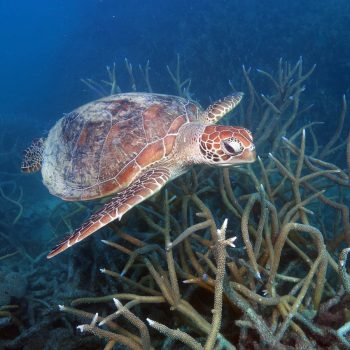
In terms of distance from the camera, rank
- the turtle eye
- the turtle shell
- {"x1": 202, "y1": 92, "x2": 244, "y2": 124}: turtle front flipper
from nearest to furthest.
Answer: the turtle eye
the turtle shell
{"x1": 202, "y1": 92, "x2": 244, "y2": 124}: turtle front flipper

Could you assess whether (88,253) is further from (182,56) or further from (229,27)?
(229,27)

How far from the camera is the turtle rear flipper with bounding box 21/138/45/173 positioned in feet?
12.8

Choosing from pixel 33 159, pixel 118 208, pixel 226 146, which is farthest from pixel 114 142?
pixel 33 159

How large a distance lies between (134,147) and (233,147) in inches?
39.5

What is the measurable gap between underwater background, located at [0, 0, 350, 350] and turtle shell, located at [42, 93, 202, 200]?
0.43 m

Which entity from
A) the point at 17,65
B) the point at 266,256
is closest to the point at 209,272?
the point at 266,256

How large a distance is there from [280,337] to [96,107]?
9.01ft

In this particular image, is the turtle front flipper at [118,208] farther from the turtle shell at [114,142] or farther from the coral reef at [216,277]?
the turtle shell at [114,142]

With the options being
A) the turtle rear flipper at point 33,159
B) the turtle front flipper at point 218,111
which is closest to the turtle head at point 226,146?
the turtle front flipper at point 218,111

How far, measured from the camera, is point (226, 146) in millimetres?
2422

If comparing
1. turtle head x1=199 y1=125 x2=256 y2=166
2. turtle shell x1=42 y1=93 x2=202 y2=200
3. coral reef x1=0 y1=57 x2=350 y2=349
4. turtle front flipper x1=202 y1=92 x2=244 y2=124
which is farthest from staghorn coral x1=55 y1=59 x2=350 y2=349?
turtle front flipper x1=202 y1=92 x2=244 y2=124

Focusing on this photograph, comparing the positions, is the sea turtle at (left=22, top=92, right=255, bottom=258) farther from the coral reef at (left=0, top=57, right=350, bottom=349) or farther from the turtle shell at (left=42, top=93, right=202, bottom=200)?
the coral reef at (left=0, top=57, right=350, bottom=349)

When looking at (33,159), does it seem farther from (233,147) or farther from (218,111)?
(233,147)

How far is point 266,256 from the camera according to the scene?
1995 millimetres
